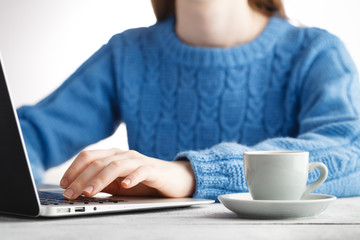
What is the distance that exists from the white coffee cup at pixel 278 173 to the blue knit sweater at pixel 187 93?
1.92ft

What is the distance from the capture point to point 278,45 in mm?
1386

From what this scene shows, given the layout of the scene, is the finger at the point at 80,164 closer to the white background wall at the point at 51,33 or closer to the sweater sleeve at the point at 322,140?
the sweater sleeve at the point at 322,140

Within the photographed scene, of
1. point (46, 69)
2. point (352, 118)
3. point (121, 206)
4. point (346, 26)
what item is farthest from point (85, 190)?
point (46, 69)

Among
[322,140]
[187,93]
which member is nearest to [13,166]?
[322,140]

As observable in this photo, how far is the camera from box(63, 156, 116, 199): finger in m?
0.68

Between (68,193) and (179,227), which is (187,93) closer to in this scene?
(68,193)

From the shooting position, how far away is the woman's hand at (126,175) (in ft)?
2.28

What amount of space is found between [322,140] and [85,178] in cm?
49

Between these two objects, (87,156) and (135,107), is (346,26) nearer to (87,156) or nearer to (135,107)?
(135,107)

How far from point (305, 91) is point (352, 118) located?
224mm

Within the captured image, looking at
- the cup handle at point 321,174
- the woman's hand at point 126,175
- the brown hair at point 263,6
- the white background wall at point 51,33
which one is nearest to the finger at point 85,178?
the woman's hand at point 126,175

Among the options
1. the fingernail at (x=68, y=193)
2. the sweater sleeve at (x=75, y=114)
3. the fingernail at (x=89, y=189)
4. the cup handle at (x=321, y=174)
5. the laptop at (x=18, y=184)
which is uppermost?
the laptop at (x=18, y=184)

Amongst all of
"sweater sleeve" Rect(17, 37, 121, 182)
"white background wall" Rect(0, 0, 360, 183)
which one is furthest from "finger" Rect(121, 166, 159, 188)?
"white background wall" Rect(0, 0, 360, 183)

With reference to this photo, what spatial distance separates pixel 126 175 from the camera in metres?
0.75
